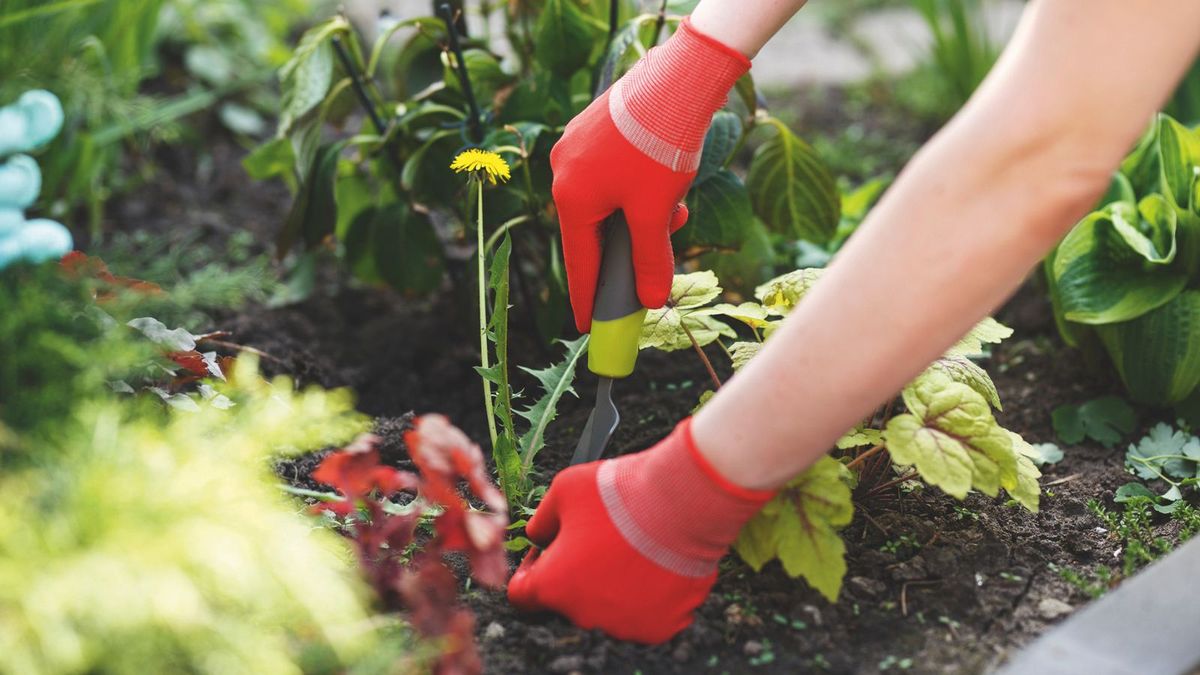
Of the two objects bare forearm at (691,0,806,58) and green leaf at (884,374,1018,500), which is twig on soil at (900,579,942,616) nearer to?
green leaf at (884,374,1018,500)

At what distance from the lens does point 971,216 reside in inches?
40.8

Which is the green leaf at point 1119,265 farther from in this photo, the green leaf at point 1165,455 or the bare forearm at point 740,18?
the bare forearm at point 740,18

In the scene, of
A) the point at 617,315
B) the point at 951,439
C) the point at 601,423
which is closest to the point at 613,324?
the point at 617,315

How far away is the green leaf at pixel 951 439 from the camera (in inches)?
48.8

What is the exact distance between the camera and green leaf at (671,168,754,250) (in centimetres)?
180

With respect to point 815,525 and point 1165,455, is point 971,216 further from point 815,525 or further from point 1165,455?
point 1165,455

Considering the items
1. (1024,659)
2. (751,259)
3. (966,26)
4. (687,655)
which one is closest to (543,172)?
(751,259)

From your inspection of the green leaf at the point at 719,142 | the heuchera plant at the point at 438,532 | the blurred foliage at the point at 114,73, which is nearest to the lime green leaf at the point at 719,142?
the green leaf at the point at 719,142

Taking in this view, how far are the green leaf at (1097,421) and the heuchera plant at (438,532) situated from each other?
107 centimetres

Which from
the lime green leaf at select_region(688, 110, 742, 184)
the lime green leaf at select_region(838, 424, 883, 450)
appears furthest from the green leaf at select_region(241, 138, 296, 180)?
the lime green leaf at select_region(838, 424, 883, 450)

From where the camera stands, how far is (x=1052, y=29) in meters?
1.01

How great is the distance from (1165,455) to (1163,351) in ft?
Result: 0.62

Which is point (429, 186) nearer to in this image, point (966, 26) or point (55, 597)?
point (55, 597)

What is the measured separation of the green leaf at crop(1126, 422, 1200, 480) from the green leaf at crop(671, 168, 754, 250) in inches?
27.8
